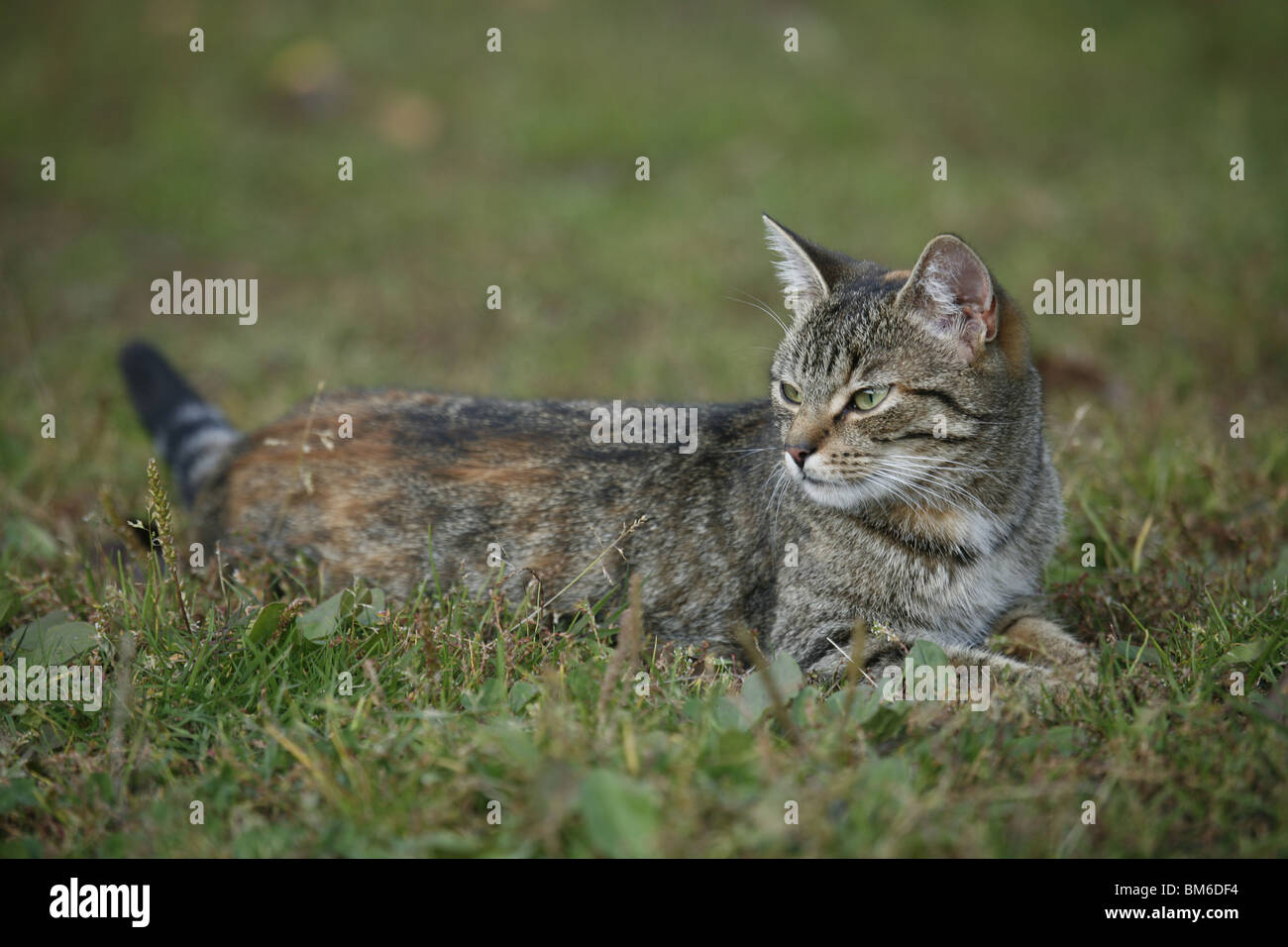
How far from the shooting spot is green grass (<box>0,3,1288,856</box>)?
8.02ft

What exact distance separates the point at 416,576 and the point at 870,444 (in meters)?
1.67

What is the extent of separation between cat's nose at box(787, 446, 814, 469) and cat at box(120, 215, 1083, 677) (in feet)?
0.04

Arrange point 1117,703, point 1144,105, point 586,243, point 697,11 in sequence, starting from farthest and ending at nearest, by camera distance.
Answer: point 697,11 < point 1144,105 < point 586,243 < point 1117,703

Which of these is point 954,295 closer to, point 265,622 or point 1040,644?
point 1040,644

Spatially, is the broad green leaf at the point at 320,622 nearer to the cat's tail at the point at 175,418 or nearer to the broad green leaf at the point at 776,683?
the broad green leaf at the point at 776,683

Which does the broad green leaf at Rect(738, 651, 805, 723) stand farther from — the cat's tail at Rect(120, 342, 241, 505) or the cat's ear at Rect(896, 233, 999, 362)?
the cat's tail at Rect(120, 342, 241, 505)

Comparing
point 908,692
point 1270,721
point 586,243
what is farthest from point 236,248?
point 1270,721

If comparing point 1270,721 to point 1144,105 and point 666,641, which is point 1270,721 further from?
point 1144,105

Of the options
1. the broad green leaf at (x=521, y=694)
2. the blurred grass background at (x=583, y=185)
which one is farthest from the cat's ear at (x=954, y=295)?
the blurred grass background at (x=583, y=185)

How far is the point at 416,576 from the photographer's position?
3.71 meters

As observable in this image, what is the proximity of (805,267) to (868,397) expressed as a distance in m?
0.60

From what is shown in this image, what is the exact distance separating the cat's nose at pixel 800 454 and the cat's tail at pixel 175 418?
2.46 m

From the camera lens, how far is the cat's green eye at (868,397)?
3295mm

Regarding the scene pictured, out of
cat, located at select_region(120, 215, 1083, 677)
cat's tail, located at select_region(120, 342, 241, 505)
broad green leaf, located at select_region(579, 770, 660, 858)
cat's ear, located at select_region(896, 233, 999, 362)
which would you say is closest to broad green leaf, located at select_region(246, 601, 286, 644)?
cat, located at select_region(120, 215, 1083, 677)
